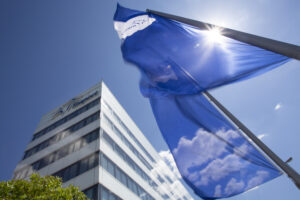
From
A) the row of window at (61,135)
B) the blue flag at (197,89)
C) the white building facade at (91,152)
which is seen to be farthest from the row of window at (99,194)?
the blue flag at (197,89)

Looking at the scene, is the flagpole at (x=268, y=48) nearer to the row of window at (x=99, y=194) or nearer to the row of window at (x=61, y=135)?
the row of window at (x=99, y=194)

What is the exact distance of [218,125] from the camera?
4738 millimetres

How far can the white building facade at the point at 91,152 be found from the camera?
1364 cm

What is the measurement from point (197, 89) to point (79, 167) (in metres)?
13.3

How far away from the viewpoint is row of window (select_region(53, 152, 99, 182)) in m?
14.0

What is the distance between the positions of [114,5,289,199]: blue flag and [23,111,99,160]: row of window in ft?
49.4

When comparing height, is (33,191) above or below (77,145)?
below

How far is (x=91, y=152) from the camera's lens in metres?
15.0

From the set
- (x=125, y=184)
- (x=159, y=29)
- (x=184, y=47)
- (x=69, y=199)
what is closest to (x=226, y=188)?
(x=184, y=47)

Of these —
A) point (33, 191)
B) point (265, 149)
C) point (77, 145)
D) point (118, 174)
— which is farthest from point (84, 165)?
point (265, 149)

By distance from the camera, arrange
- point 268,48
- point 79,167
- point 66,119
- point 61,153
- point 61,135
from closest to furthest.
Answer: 1. point 268,48
2. point 79,167
3. point 61,153
4. point 61,135
5. point 66,119

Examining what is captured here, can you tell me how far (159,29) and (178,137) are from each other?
11.0ft

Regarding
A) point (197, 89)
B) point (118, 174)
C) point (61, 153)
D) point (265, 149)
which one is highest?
point (61, 153)

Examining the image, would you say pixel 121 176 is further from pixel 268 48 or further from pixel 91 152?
pixel 268 48
